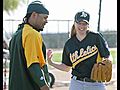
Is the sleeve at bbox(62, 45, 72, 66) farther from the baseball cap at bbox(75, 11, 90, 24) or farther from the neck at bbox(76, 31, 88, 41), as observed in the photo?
the baseball cap at bbox(75, 11, 90, 24)

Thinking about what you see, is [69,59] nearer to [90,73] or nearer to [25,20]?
[90,73]

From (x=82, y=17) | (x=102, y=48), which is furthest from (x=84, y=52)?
(x=82, y=17)

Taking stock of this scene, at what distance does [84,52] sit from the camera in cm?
496

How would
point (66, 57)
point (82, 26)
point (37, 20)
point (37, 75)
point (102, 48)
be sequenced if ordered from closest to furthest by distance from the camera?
point (37, 75), point (37, 20), point (102, 48), point (82, 26), point (66, 57)

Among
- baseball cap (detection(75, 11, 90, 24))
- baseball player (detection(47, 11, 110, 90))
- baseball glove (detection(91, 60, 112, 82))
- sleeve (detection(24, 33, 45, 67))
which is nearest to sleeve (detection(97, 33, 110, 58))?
baseball player (detection(47, 11, 110, 90))

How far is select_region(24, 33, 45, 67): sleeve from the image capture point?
3.80 meters

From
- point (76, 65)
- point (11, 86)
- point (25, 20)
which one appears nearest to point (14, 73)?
point (11, 86)

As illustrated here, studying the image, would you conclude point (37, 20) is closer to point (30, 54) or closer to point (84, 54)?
point (30, 54)

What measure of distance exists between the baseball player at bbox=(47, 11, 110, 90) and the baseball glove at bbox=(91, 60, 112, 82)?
0.06 meters

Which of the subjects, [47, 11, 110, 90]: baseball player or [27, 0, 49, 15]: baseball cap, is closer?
[27, 0, 49, 15]: baseball cap

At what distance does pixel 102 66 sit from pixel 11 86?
1.50 m

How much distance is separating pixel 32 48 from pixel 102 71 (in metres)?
1.53

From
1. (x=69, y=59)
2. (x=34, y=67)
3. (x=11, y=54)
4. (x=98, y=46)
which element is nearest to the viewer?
(x=34, y=67)

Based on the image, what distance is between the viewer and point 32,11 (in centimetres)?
399
